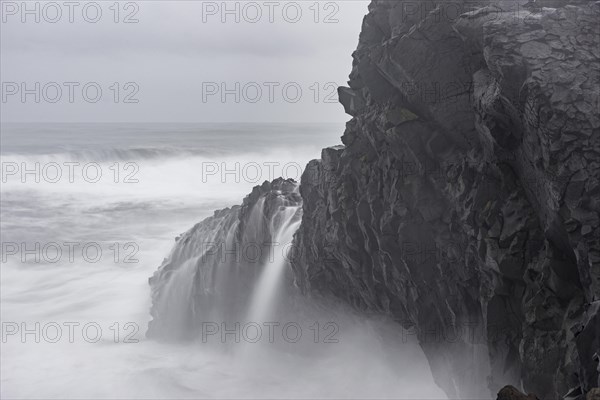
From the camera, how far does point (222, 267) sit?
23.6 meters

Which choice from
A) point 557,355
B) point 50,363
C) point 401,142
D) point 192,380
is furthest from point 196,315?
point 557,355

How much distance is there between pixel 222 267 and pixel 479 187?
13078mm

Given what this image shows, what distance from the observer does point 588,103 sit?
1032 cm

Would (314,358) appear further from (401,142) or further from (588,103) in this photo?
(588,103)

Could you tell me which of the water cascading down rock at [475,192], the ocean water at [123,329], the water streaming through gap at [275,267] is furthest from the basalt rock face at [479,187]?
the water streaming through gap at [275,267]

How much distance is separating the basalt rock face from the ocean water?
2716 mm

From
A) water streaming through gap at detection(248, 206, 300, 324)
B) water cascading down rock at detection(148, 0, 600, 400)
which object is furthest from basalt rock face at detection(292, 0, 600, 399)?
water streaming through gap at detection(248, 206, 300, 324)

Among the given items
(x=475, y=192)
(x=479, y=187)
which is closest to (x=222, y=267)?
(x=475, y=192)

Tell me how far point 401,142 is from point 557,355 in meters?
5.84

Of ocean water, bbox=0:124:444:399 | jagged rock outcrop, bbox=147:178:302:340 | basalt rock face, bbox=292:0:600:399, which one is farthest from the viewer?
jagged rock outcrop, bbox=147:178:302:340

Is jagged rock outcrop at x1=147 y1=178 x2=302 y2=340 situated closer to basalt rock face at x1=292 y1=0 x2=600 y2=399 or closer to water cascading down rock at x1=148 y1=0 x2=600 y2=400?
water cascading down rock at x1=148 y1=0 x2=600 y2=400

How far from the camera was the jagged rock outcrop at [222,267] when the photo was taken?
22609 mm

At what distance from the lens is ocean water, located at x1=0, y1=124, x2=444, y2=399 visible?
19.6m

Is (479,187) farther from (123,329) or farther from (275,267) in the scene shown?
(123,329)
